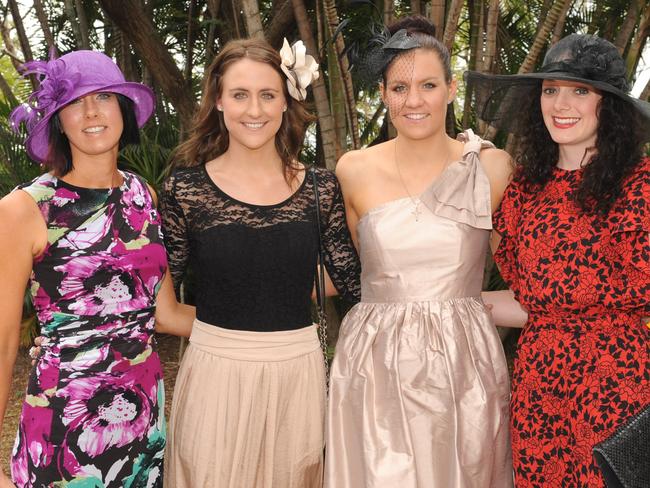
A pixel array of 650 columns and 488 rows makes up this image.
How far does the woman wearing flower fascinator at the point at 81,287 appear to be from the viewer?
2.20 meters

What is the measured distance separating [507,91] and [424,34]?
14.6 inches

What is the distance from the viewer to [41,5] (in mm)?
7281

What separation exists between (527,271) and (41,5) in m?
6.42

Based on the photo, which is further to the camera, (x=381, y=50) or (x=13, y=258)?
(x=381, y=50)

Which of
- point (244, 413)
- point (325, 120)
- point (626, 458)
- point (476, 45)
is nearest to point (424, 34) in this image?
point (244, 413)

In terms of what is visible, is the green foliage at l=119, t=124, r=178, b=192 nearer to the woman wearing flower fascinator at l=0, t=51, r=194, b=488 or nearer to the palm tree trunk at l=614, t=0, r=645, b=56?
the woman wearing flower fascinator at l=0, t=51, r=194, b=488

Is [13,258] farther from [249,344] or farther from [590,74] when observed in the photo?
[590,74]

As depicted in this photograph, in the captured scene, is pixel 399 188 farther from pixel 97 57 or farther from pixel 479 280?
pixel 97 57

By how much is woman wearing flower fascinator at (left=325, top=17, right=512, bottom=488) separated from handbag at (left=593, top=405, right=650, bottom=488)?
91 cm

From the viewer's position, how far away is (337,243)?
9.08 ft

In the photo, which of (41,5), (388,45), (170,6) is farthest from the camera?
(170,6)

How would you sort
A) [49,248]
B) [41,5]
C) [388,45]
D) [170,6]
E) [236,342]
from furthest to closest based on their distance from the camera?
[170,6] < [41,5] < [388,45] < [236,342] < [49,248]

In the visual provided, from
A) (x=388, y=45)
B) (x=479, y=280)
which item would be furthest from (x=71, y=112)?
(x=479, y=280)

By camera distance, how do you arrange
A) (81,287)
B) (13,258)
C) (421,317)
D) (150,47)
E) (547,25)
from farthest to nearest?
(150,47) < (547,25) < (421,317) < (81,287) < (13,258)
